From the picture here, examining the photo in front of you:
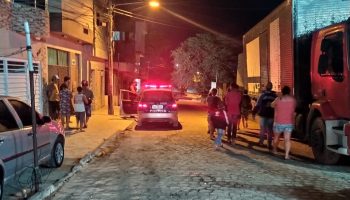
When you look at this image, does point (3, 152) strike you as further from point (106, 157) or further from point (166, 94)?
point (166, 94)

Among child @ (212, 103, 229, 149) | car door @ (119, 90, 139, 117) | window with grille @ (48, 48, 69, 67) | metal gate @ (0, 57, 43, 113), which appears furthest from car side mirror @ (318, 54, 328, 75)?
car door @ (119, 90, 139, 117)

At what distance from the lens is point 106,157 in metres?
12.7

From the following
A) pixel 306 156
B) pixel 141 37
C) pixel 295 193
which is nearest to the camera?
pixel 295 193

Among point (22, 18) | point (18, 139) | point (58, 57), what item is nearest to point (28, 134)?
point (18, 139)

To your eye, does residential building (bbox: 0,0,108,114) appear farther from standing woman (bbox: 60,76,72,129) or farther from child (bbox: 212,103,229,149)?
child (bbox: 212,103,229,149)

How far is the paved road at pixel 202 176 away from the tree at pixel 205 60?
39155 mm

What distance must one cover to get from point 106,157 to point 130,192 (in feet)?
14.7

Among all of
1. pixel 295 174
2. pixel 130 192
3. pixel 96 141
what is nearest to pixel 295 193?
pixel 295 174

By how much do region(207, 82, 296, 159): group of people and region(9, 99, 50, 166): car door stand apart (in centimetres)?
532

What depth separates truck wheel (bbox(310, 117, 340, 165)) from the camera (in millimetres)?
10939

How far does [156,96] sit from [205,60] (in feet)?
116

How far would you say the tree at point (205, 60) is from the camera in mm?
53675

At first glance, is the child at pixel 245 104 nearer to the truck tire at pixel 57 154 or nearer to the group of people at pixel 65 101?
the group of people at pixel 65 101

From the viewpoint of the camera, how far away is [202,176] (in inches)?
380
